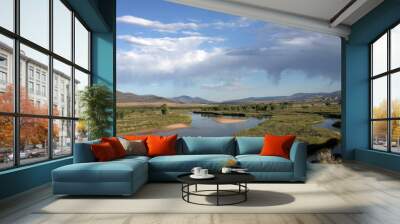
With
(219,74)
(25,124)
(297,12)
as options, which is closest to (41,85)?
(25,124)

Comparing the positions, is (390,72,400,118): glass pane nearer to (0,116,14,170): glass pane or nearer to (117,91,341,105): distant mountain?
(117,91,341,105): distant mountain

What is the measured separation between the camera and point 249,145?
7.40 meters

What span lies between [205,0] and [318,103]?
496 cm

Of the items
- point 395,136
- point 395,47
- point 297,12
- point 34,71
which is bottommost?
point 395,136

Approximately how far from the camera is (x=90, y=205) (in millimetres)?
4805

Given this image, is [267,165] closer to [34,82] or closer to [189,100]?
[34,82]

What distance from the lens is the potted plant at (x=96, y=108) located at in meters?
8.46

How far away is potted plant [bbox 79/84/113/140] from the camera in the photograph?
846 centimetres

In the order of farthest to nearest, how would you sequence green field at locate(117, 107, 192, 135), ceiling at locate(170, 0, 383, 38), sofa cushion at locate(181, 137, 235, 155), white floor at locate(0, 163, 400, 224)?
1. green field at locate(117, 107, 192, 135)
2. ceiling at locate(170, 0, 383, 38)
3. sofa cushion at locate(181, 137, 235, 155)
4. white floor at locate(0, 163, 400, 224)

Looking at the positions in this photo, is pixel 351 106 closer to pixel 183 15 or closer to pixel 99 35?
pixel 183 15

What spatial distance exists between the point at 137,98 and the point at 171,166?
6.01m

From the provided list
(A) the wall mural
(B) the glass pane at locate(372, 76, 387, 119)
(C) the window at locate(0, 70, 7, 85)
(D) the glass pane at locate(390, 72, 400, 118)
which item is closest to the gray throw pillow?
(C) the window at locate(0, 70, 7, 85)

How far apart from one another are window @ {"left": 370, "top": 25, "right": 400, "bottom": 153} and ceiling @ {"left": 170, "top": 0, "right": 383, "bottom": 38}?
0.90 metres

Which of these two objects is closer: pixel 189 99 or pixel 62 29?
pixel 62 29
